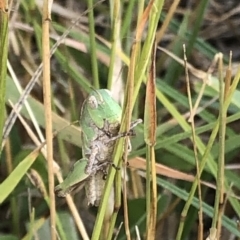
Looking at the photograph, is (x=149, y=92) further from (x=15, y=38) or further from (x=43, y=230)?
(x=15, y=38)

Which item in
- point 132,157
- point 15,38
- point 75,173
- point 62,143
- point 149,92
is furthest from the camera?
point 15,38

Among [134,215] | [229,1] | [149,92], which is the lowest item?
[134,215]

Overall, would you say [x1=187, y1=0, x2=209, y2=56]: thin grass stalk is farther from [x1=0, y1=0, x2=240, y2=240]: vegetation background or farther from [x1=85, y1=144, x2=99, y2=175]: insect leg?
[x1=85, y1=144, x2=99, y2=175]: insect leg

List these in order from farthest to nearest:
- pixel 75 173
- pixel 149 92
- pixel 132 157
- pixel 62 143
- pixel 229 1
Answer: pixel 229 1 < pixel 62 143 < pixel 132 157 < pixel 75 173 < pixel 149 92

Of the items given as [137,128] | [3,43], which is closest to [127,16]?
[137,128]

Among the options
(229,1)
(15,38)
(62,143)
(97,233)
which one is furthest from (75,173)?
(229,1)

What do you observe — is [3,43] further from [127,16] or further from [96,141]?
[127,16]

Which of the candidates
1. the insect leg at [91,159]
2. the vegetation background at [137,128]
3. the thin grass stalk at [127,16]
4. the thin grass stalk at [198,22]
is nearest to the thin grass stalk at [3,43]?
the vegetation background at [137,128]

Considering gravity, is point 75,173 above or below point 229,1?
below
